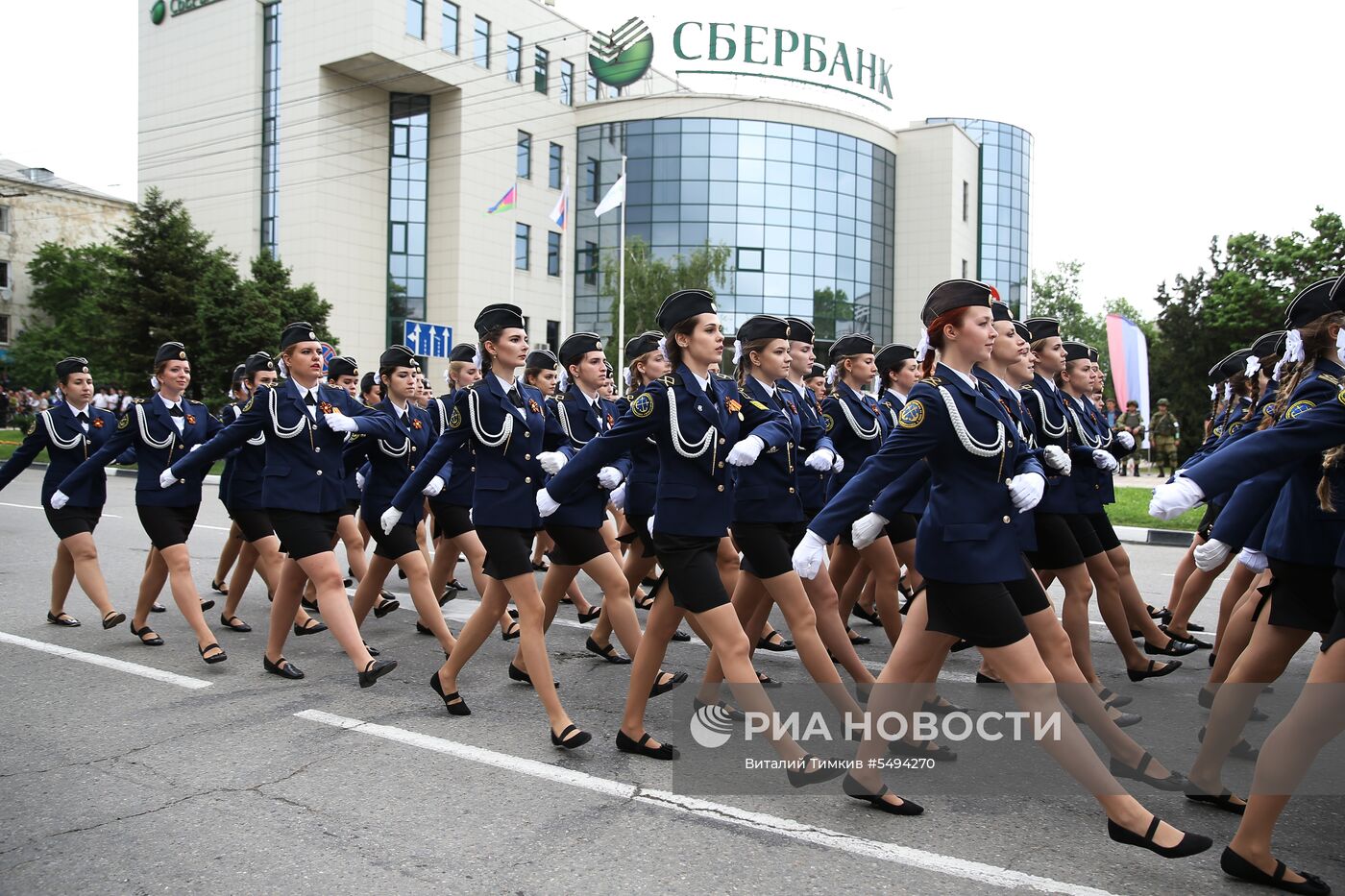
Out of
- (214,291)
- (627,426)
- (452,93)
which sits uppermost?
(452,93)

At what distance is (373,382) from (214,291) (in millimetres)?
22189

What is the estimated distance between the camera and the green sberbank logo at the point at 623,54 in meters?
43.6

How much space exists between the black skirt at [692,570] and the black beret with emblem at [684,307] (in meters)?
0.97

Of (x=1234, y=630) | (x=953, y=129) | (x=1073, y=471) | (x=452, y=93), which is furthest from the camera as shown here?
(x=953, y=129)

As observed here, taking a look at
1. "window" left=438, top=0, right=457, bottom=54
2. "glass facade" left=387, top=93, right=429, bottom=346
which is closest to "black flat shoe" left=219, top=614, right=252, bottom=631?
"glass facade" left=387, top=93, right=429, bottom=346

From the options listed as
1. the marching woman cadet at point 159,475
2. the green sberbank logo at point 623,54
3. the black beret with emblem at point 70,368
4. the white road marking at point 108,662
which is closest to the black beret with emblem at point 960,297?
the white road marking at point 108,662

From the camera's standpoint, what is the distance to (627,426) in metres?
4.54

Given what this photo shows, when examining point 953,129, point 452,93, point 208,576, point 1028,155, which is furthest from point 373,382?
point 1028,155

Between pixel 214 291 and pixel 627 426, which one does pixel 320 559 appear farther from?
pixel 214 291

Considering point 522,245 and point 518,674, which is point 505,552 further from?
point 522,245

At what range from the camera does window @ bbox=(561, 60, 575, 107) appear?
46375mm

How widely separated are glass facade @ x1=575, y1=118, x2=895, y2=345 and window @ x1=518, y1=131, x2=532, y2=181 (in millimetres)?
2757

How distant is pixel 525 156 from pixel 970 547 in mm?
43447

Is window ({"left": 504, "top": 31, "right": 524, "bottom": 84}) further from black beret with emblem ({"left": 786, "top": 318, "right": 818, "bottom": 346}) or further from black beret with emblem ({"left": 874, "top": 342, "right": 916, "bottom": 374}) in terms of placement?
black beret with emblem ({"left": 786, "top": 318, "right": 818, "bottom": 346})
